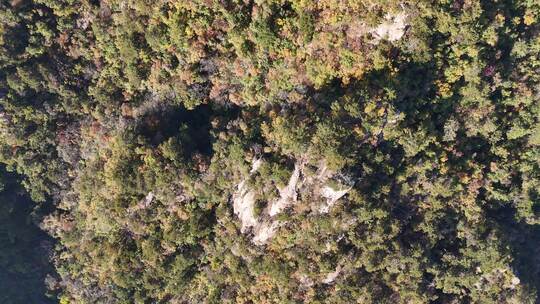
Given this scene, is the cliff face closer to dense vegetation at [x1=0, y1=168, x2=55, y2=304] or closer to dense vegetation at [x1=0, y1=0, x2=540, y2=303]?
dense vegetation at [x1=0, y1=0, x2=540, y2=303]

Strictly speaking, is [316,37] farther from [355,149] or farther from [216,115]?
[216,115]

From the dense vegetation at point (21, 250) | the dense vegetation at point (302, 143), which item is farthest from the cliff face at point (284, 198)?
the dense vegetation at point (21, 250)

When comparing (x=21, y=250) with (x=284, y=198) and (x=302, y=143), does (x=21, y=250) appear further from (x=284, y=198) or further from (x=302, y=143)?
(x=302, y=143)

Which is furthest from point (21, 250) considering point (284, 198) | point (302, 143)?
point (302, 143)

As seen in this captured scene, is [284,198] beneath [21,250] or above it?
beneath

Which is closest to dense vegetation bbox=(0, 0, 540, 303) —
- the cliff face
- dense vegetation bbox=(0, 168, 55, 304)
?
the cliff face

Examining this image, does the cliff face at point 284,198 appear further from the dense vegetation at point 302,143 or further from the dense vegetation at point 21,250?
the dense vegetation at point 21,250

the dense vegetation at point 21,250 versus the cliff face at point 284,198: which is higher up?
the dense vegetation at point 21,250

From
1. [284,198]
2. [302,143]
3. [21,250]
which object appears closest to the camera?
[302,143]

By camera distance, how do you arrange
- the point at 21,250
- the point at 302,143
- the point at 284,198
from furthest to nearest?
the point at 21,250, the point at 284,198, the point at 302,143
